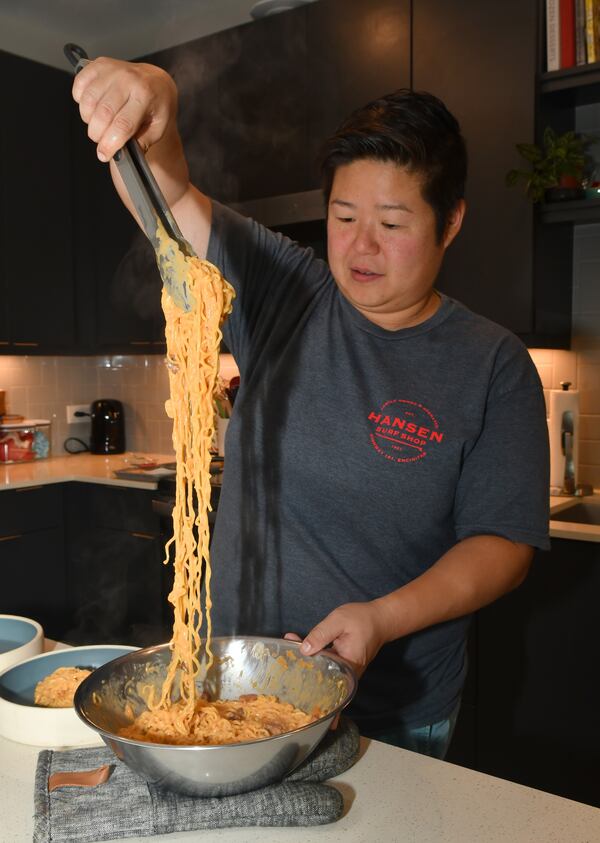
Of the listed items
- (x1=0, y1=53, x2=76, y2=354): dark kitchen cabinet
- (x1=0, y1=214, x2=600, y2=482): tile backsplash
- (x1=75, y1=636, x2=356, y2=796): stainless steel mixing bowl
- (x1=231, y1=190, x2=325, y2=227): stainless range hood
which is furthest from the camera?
(x1=0, y1=214, x2=600, y2=482): tile backsplash

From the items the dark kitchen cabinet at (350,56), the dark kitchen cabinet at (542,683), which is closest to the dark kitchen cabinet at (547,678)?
the dark kitchen cabinet at (542,683)

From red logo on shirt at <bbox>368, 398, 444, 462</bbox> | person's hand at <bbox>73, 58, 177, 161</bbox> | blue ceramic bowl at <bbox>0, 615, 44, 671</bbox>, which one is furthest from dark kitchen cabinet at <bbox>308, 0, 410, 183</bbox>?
blue ceramic bowl at <bbox>0, 615, 44, 671</bbox>

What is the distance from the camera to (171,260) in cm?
104

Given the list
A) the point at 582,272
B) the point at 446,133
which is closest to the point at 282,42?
the point at 582,272

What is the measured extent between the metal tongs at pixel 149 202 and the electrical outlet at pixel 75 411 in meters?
3.35

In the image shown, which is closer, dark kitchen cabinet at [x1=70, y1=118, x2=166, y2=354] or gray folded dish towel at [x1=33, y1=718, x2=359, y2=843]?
gray folded dish towel at [x1=33, y1=718, x2=359, y2=843]

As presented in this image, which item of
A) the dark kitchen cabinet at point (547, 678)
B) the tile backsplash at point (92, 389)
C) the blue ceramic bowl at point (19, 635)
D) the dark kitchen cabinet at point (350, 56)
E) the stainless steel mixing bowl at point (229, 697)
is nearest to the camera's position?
the stainless steel mixing bowl at point (229, 697)

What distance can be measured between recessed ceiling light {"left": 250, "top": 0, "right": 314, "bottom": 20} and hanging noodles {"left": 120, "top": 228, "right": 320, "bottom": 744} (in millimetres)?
2429

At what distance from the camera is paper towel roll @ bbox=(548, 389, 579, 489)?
2.81 m

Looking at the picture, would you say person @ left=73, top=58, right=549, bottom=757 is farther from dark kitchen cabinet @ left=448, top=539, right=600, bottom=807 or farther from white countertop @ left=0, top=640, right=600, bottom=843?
dark kitchen cabinet @ left=448, top=539, right=600, bottom=807

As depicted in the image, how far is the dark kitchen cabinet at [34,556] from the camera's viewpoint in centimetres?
339

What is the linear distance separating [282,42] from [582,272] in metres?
1.40

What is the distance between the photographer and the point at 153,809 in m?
→ 0.86

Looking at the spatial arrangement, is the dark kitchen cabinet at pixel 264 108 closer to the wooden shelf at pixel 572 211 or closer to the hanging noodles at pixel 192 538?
the wooden shelf at pixel 572 211
